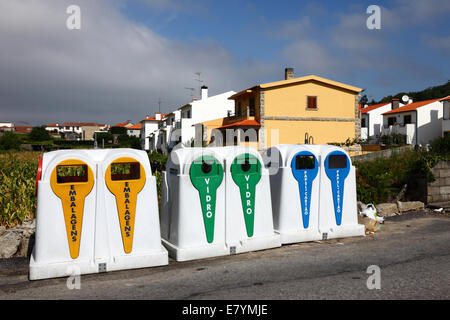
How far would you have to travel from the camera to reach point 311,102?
28.2 metres

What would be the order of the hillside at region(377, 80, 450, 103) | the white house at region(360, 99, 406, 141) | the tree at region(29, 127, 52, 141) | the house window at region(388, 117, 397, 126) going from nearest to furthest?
the house window at region(388, 117, 397, 126) < the white house at region(360, 99, 406, 141) < the tree at region(29, 127, 52, 141) < the hillside at region(377, 80, 450, 103)

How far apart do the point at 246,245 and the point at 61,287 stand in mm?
2599

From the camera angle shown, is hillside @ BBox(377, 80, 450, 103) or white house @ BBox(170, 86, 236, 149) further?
hillside @ BBox(377, 80, 450, 103)

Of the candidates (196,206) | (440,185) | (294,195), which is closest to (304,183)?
(294,195)

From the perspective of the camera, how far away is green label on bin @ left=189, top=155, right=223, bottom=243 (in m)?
5.45

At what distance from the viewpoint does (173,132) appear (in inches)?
1639

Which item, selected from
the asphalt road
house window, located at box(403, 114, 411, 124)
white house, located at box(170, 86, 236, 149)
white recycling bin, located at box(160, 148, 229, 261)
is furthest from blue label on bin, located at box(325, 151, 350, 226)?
house window, located at box(403, 114, 411, 124)

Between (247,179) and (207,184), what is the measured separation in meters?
0.67

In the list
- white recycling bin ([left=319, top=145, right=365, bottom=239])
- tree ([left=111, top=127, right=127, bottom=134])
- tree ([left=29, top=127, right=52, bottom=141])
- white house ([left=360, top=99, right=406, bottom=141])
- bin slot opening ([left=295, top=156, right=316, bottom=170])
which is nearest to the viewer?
white recycling bin ([left=319, top=145, right=365, bottom=239])

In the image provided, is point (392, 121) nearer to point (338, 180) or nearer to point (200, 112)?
point (200, 112)

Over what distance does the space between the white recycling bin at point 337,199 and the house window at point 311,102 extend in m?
22.1

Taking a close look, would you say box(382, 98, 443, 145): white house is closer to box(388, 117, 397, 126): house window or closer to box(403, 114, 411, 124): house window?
box(403, 114, 411, 124): house window

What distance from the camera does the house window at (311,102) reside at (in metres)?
28.2

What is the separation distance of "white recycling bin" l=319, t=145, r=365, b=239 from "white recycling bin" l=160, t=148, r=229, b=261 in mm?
1927
